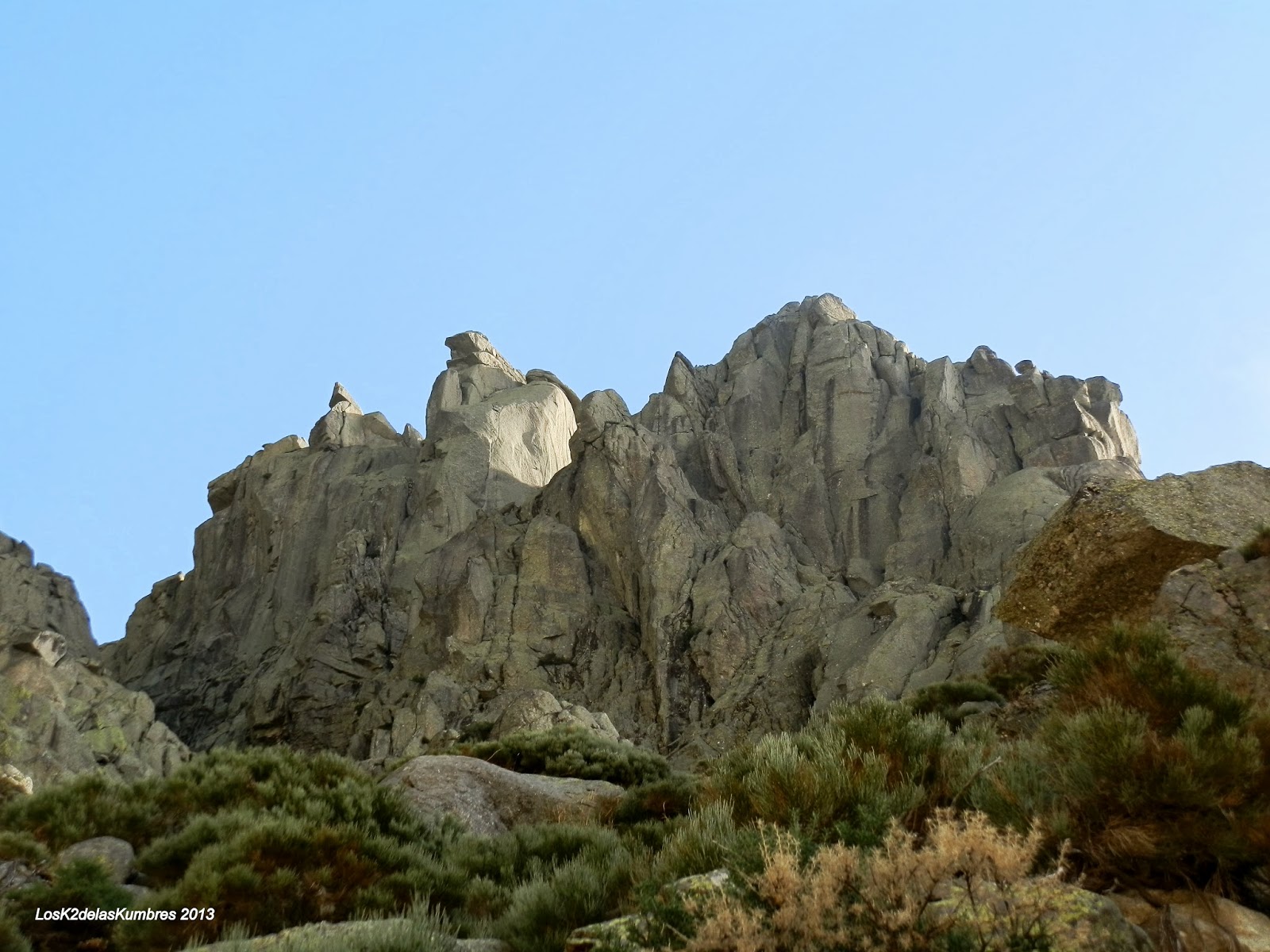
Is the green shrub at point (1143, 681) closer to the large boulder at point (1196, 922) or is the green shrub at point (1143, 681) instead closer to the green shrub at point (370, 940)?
the large boulder at point (1196, 922)

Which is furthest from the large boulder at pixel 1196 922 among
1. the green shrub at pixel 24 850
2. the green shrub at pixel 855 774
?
the green shrub at pixel 24 850

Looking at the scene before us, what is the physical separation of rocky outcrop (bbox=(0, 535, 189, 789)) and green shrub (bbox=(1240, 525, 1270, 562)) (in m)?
35.9

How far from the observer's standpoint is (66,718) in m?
43.4

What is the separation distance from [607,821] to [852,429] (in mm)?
58499

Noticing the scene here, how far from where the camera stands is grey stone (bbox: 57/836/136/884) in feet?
38.9

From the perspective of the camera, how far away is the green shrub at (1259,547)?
1255 cm

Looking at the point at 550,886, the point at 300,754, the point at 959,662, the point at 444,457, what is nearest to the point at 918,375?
the point at 444,457

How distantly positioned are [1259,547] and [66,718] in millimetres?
43652

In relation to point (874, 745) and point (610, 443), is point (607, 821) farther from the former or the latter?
point (610, 443)

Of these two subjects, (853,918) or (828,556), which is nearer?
(853,918)

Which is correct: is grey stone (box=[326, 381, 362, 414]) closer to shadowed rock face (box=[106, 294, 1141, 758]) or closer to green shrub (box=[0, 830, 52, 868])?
shadowed rock face (box=[106, 294, 1141, 758])

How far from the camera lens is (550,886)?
909 cm

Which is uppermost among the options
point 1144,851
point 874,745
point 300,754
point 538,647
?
point 538,647

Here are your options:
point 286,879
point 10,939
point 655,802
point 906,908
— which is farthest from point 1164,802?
point 10,939
